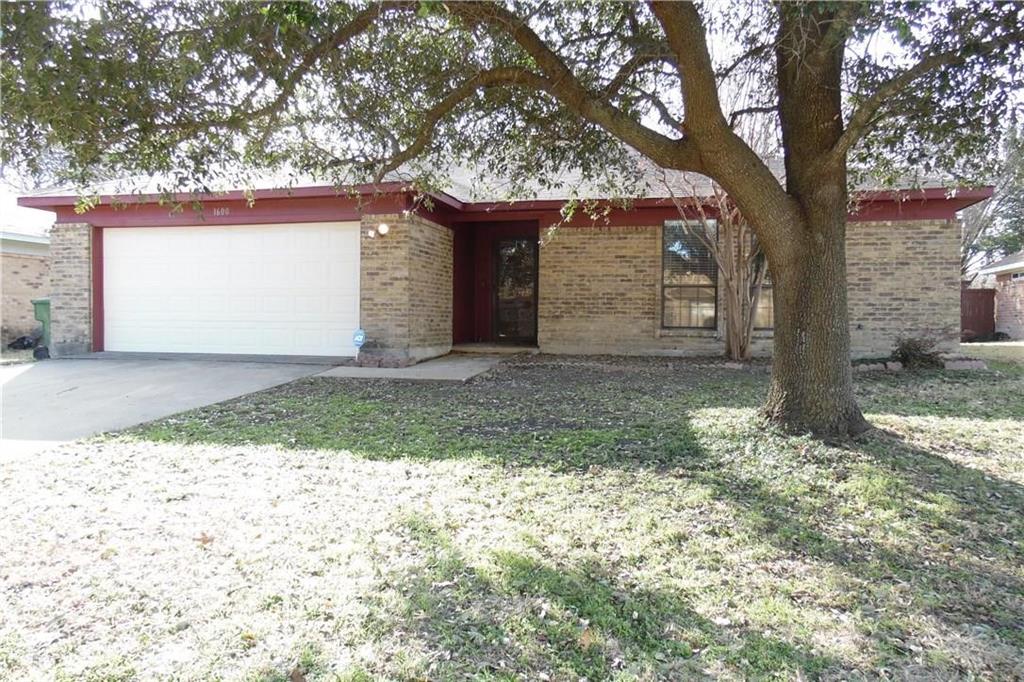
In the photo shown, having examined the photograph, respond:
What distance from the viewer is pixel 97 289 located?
38.8 ft

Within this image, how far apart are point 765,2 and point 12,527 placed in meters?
6.79

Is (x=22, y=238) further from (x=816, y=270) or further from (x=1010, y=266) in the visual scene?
(x=1010, y=266)

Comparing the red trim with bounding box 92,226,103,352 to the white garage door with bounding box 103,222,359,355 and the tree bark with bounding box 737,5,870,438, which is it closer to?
the white garage door with bounding box 103,222,359,355

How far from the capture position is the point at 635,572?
9.65 feet

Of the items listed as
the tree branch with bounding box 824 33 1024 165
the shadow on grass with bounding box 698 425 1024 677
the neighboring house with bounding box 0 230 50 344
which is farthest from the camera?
the neighboring house with bounding box 0 230 50 344

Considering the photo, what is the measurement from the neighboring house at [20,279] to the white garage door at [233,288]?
5.25 metres

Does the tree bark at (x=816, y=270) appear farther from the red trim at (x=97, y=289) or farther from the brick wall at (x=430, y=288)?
the red trim at (x=97, y=289)

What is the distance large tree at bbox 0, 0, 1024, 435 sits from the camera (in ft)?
14.5

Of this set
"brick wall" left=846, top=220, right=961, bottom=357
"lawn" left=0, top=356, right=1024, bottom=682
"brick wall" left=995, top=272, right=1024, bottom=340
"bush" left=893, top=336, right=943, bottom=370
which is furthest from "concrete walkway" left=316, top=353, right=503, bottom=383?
→ "brick wall" left=995, top=272, right=1024, bottom=340

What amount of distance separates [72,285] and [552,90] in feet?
34.8

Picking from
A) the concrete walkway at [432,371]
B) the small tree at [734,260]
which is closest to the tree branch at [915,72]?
the small tree at [734,260]

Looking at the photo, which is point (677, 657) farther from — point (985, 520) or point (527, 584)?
point (985, 520)

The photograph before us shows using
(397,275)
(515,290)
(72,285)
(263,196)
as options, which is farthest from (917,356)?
(72,285)

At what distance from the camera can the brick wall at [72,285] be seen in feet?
38.3
